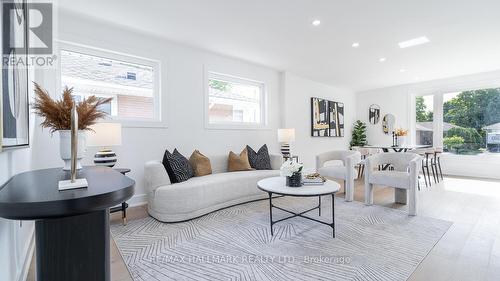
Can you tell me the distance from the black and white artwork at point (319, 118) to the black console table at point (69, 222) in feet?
18.9

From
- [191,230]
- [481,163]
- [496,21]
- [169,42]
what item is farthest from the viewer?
[481,163]

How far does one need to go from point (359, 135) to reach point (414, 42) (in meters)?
4.11

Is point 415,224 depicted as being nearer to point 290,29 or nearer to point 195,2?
point 290,29

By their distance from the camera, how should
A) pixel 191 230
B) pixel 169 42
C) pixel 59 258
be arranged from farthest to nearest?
pixel 169 42 → pixel 191 230 → pixel 59 258

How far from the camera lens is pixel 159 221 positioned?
2.93m

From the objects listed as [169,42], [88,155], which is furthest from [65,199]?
[169,42]

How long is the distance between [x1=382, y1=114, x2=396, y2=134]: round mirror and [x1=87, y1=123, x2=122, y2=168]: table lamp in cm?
738

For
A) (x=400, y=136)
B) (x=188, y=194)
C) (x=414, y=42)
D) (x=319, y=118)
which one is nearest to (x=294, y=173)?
(x=188, y=194)

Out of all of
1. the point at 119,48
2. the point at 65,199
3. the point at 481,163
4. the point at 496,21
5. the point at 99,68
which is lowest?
the point at 481,163

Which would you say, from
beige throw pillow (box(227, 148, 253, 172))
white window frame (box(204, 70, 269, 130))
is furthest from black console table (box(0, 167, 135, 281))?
white window frame (box(204, 70, 269, 130))

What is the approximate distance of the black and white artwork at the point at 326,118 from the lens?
6461 mm

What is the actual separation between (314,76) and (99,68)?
467cm

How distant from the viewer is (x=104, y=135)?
110 inches

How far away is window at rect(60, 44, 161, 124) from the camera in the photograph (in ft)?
10.6
